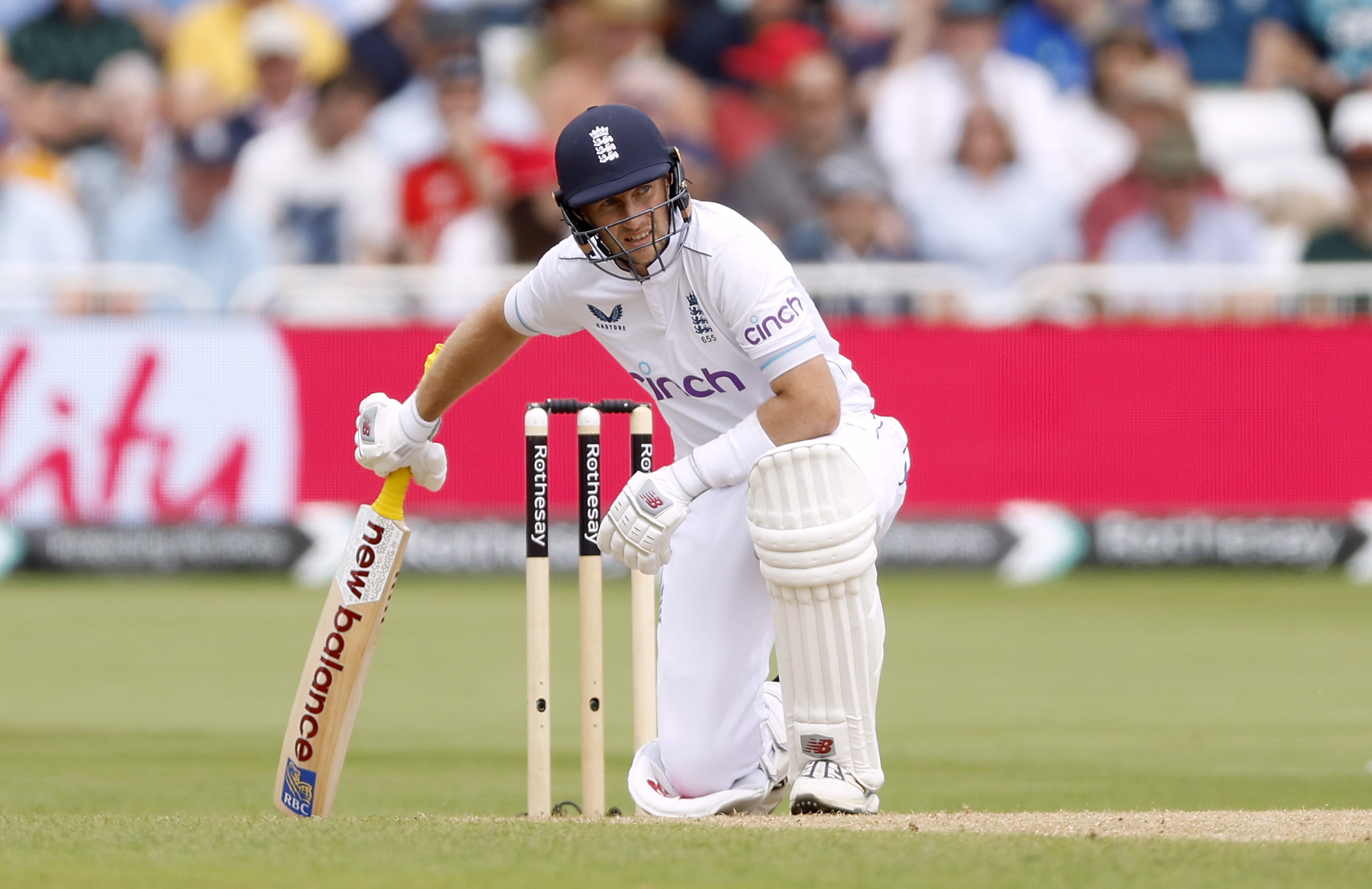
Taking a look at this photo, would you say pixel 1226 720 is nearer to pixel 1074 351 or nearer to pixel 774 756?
pixel 774 756

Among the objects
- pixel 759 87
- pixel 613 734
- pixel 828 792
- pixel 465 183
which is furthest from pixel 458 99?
pixel 828 792

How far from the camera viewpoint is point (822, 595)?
4555mm

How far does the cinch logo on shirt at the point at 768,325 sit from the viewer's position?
178 inches

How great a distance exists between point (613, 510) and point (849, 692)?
0.72m

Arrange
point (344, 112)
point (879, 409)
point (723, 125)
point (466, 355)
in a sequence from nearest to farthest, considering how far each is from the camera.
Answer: point (466, 355)
point (879, 409)
point (344, 112)
point (723, 125)

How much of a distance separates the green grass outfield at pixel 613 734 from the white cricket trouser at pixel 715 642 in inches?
27.1

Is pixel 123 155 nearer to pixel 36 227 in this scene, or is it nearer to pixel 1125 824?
pixel 36 227

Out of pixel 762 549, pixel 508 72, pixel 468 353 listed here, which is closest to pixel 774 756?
pixel 762 549

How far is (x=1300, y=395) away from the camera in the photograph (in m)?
12.0

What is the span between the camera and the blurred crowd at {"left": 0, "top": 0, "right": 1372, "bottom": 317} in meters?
13.3

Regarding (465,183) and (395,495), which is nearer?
(395,495)

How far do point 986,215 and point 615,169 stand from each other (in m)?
9.38

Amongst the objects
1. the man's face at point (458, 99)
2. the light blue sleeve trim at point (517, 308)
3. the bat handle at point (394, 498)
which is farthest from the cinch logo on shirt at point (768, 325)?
the man's face at point (458, 99)

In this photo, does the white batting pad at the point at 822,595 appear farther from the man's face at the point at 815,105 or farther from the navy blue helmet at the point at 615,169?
the man's face at the point at 815,105
